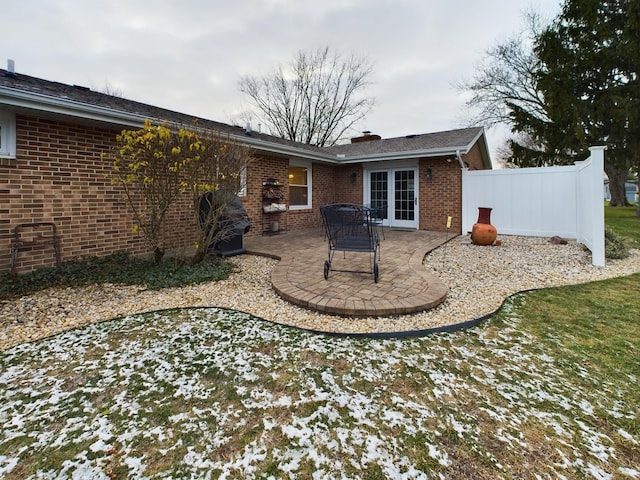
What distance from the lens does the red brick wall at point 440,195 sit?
8.92 m

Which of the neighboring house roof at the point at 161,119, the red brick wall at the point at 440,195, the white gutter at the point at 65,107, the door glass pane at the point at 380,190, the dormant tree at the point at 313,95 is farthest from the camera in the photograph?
the dormant tree at the point at 313,95

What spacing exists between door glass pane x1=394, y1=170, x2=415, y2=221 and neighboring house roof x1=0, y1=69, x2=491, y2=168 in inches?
32.3

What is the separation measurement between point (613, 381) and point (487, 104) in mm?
19038

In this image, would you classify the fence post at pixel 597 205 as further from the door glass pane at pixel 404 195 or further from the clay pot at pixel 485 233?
the door glass pane at pixel 404 195

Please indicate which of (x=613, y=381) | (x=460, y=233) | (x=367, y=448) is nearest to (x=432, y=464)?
(x=367, y=448)

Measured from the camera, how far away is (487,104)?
17391 millimetres

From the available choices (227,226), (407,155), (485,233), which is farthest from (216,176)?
(407,155)

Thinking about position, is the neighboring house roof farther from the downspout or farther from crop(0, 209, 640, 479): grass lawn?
crop(0, 209, 640, 479): grass lawn

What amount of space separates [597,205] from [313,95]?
783 inches

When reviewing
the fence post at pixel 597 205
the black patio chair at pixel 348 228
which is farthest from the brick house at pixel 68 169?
the fence post at pixel 597 205

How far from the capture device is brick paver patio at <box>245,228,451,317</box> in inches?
130

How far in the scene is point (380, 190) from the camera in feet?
34.4

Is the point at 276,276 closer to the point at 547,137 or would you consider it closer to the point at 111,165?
the point at 111,165

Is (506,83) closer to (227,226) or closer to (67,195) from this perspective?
(227,226)
